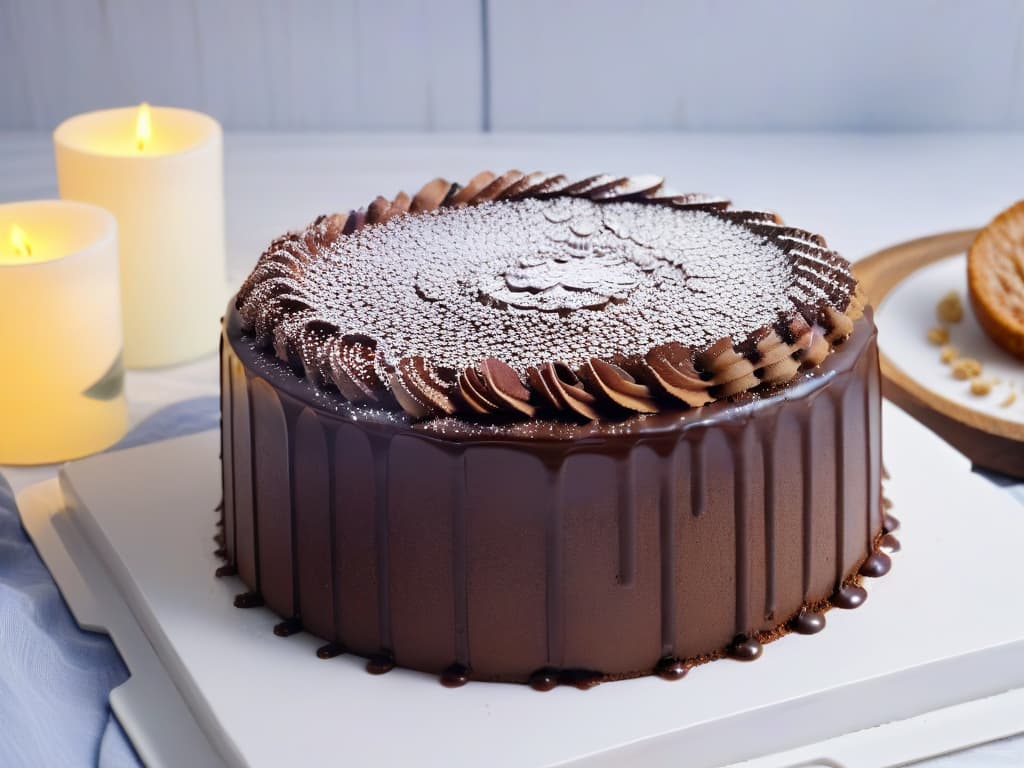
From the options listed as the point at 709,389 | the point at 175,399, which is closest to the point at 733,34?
the point at 175,399

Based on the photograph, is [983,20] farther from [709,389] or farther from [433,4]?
[709,389]

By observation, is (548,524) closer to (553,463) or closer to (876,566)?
(553,463)

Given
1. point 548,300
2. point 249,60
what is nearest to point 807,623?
point 548,300

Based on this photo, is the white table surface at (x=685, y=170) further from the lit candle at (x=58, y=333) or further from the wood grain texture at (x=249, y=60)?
the lit candle at (x=58, y=333)

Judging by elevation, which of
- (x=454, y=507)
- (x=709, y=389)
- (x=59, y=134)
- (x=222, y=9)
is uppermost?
(x=222, y=9)

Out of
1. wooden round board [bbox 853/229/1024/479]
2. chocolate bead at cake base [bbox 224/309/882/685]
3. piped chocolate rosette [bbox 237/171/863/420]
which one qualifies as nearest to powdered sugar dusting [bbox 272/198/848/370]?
piped chocolate rosette [bbox 237/171/863/420]

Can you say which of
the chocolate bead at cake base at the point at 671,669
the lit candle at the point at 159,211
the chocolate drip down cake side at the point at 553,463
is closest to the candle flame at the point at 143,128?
the lit candle at the point at 159,211
